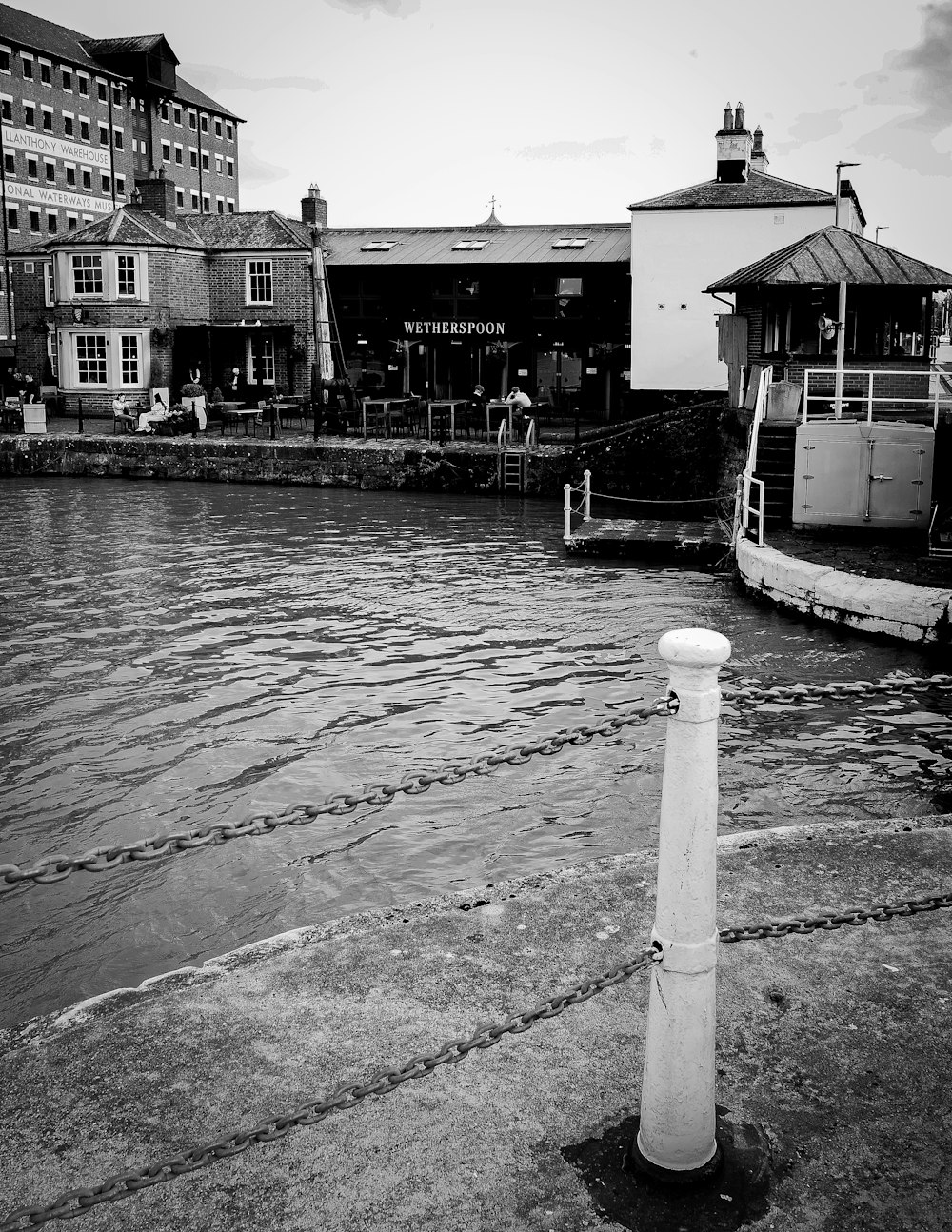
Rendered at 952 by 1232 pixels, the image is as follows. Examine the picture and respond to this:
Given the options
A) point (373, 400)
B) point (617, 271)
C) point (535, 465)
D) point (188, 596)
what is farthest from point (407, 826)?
point (617, 271)

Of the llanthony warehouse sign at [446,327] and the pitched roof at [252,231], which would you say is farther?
the pitched roof at [252,231]

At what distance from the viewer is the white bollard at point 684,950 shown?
323 centimetres

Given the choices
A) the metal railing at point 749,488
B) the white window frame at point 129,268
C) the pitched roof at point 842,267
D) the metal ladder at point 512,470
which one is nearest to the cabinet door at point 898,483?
the metal railing at point 749,488

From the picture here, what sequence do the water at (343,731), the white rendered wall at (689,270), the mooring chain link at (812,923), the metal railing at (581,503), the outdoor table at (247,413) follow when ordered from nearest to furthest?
1. the mooring chain link at (812,923)
2. the water at (343,731)
3. the metal railing at (581,503)
4. the white rendered wall at (689,270)
5. the outdoor table at (247,413)

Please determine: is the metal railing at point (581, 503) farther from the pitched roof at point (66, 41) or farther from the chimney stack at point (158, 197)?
the pitched roof at point (66, 41)

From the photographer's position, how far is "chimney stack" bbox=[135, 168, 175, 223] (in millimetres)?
47469

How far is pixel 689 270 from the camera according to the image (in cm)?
3881

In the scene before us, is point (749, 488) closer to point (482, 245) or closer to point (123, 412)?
point (123, 412)

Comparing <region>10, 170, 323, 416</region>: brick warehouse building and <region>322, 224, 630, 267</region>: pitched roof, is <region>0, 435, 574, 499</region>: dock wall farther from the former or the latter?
<region>322, 224, 630, 267</region>: pitched roof

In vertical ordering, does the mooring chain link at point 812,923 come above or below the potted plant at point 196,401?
below

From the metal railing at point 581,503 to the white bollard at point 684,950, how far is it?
20.4 meters

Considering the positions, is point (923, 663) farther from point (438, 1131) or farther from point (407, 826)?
point (438, 1131)

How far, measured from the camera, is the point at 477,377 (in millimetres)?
46094

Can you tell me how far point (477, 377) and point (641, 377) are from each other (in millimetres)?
8059
